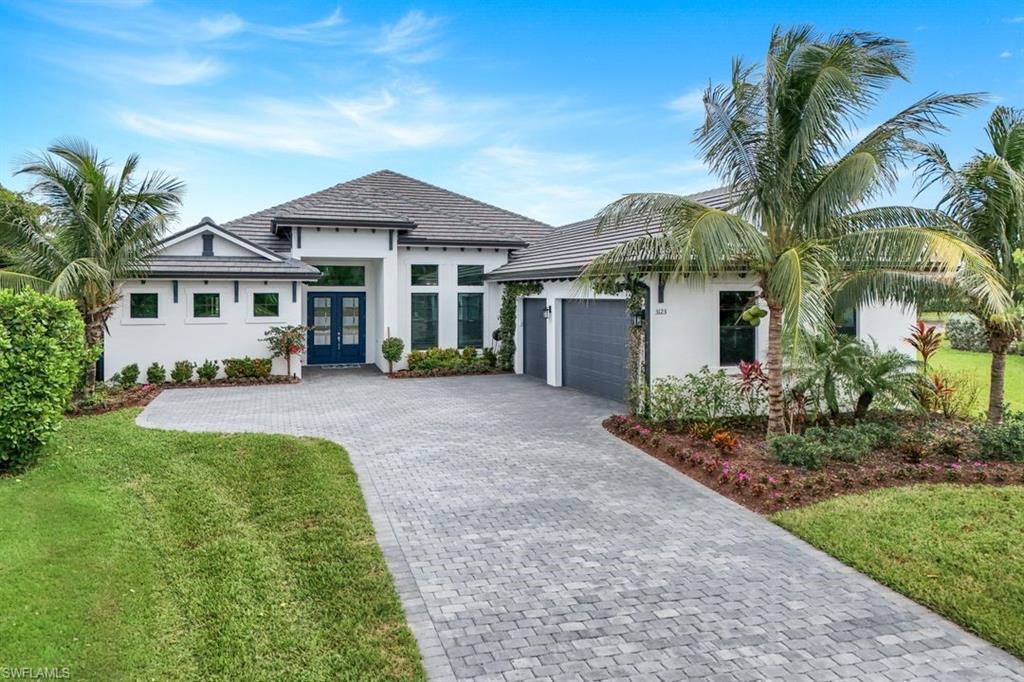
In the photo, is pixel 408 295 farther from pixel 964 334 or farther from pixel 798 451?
pixel 964 334

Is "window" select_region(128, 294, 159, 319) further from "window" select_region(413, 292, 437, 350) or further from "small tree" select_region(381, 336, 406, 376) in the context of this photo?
"window" select_region(413, 292, 437, 350)

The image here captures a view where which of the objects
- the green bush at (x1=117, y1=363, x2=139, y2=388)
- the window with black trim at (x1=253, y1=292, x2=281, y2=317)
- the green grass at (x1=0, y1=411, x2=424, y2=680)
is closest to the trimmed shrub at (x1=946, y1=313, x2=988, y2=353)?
the window with black trim at (x1=253, y1=292, x2=281, y2=317)

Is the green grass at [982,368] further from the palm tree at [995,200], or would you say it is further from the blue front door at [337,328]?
the blue front door at [337,328]

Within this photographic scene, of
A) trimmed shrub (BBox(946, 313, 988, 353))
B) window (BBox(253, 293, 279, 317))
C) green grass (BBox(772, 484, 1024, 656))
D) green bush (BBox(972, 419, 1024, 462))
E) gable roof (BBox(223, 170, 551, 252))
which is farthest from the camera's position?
trimmed shrub (BBox(946, 313, 988, 353))

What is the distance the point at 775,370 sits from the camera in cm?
1007

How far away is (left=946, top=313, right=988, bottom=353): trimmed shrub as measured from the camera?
82.3ft

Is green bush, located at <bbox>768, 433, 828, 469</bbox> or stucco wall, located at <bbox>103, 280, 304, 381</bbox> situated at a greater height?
stucco wall, located at <bbox>103, 280, 304, 381</bbox>

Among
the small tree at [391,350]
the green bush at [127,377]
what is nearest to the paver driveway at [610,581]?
the small tree at [391,350]

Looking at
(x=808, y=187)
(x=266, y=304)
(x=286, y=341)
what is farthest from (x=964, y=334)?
(x=266, y=304)

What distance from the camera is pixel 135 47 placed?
46.1 ft

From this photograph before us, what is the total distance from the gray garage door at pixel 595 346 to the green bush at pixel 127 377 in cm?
1096

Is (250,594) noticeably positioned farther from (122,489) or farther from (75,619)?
(122,489)

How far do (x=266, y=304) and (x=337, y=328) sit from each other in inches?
149

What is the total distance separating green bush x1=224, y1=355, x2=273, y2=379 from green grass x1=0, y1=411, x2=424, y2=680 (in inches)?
322
